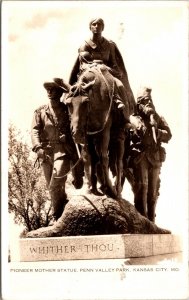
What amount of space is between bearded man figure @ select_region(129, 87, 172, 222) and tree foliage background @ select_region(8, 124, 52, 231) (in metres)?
6.00

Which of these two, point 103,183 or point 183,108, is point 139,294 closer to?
point 103,183

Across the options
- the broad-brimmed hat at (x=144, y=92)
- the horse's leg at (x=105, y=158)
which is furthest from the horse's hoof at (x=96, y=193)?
the broad-brimmed hat at (x=144, y=92)

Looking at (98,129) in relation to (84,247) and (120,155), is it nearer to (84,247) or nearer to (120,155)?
(120,155)

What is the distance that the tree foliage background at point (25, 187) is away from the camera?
23484 millimetres

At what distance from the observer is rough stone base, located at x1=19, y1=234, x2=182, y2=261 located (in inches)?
569

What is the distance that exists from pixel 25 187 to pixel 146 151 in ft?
24.8

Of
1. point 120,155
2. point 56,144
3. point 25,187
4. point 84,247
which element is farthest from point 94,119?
point 25,187

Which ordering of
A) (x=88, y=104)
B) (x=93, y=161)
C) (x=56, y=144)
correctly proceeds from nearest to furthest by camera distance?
1. (x=88, y=104)
2. (x=93, y=161)
3. (x=56, y=144)

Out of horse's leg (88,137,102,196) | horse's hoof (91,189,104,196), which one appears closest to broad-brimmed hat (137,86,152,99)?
horse's leg (88,137,102,196)

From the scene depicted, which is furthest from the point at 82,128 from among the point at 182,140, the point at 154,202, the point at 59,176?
the point at 154,202

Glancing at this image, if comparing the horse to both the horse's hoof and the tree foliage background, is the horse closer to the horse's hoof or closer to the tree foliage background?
the horse's hoof

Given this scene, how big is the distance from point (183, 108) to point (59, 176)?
9.67ft

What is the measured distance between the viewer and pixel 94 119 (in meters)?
15.0

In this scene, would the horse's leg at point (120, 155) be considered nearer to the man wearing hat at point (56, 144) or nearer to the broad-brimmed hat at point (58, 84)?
the man wearing hat at point (56, 144)
